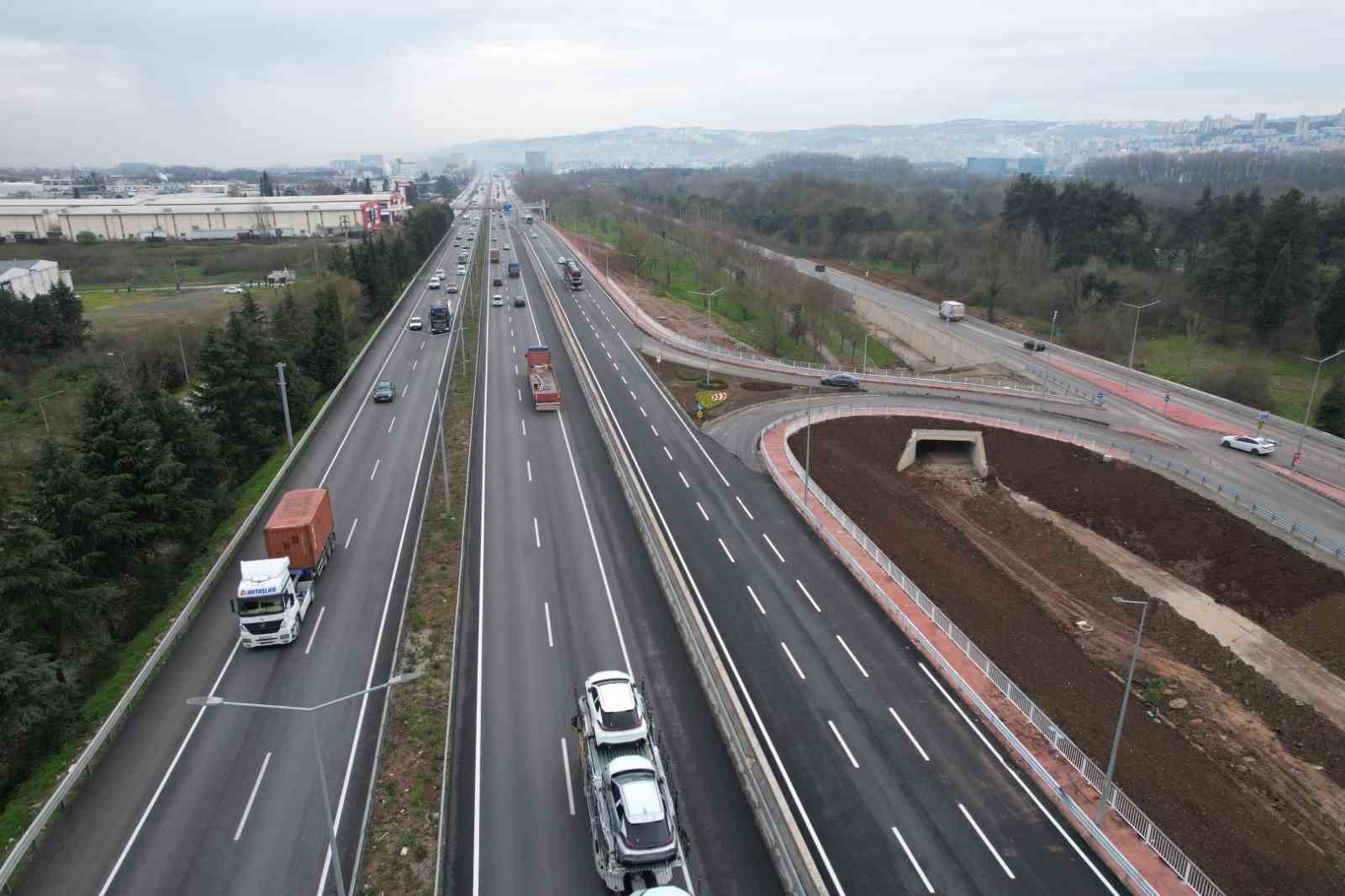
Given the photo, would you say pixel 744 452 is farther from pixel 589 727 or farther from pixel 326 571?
pixel 589 727

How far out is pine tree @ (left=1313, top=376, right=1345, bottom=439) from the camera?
4978cm

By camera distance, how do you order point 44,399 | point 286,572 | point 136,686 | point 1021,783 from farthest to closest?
point 44,399 < point 286,572 < point 136,686 < point 1021,783

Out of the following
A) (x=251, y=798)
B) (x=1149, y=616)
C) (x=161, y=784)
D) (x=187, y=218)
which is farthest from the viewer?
(x=187, y=218)

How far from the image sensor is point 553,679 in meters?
24.6

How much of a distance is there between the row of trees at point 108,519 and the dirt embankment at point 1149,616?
29696 mm

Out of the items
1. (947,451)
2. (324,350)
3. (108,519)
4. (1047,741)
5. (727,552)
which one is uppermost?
(324,350)

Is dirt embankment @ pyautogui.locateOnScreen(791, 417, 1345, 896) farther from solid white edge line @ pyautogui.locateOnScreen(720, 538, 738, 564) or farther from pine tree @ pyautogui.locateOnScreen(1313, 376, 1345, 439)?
pine tree @ pyautogui.locateOnScreen(1313, 376, 1345, 439)

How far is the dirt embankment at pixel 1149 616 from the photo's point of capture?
71.5 ft

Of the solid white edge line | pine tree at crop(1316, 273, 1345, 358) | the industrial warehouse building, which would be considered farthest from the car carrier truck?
the industrial warehouse building

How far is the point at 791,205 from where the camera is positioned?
161m

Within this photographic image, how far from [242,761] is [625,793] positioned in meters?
11.2

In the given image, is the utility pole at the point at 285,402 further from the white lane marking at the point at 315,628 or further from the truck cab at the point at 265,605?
the truck cab at the point at 265,605

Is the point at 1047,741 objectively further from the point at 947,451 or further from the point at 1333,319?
the point at 1333,319

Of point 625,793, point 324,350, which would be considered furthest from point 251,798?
point 324,350
